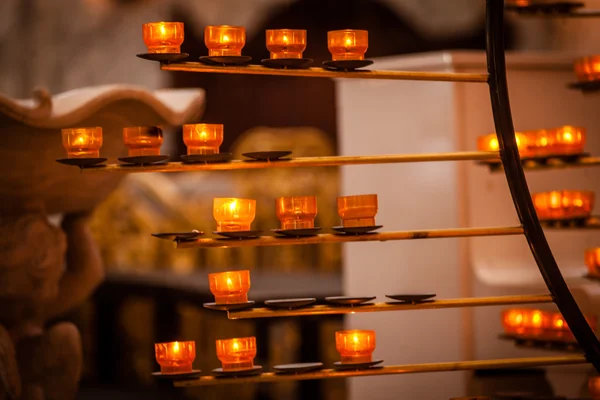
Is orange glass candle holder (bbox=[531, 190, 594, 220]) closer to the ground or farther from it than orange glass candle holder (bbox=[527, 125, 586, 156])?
closer to the ground

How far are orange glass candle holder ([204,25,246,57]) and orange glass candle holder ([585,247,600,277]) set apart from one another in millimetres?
985

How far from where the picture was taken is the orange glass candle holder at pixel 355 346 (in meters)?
2.21

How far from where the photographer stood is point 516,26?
476cm

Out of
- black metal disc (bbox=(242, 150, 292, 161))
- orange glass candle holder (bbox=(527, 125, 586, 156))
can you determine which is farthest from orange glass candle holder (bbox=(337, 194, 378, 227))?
orange glass candle holder (bbox=(527, 125, 586, 156))

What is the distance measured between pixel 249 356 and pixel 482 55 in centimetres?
133

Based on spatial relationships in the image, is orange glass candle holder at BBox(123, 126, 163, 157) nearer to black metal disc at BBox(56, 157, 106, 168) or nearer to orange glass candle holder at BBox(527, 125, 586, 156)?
black metal disc at BBox(56, 157, 106, 168)

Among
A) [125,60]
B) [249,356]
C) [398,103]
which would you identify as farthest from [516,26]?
[249,356]

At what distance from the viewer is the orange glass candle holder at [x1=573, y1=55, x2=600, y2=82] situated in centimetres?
254

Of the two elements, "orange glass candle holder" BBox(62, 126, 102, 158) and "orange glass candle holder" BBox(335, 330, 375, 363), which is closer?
"orange glass candle holder" BBox(62, 126, 102, 158)

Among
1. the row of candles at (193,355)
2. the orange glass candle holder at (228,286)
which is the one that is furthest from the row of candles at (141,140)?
the row of candles at (193,355)

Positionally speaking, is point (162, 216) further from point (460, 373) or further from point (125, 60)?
point (460, 373)

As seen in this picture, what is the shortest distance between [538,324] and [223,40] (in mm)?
1060

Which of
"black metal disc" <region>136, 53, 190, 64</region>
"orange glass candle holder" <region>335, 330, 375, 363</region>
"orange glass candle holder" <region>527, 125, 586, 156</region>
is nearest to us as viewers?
"black metal disc" <region>136, 53, 190, 64</region>

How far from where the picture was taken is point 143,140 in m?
2.07
